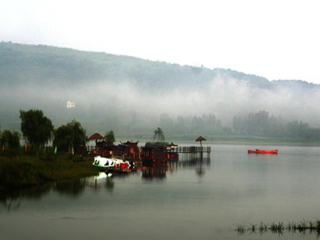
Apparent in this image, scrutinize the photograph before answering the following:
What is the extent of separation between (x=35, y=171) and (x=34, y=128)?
2218 cm

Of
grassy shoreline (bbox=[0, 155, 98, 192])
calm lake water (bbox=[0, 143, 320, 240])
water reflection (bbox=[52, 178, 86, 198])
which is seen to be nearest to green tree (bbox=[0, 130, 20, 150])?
grassy shoreline (bbox=[0, 155, 98, 192])

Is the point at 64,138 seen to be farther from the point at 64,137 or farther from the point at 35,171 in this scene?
the point at 35,171

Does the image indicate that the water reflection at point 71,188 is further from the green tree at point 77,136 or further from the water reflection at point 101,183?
the green tree at point 77,136

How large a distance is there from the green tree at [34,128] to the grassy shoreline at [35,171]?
10.5 m

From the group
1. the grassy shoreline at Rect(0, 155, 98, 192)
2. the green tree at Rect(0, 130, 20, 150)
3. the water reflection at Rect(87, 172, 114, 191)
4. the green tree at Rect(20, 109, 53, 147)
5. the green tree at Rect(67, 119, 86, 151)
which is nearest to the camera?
the grassy shoreline at Rect(0, 155, 98, 192)

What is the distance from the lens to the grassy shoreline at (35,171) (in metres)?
30.1

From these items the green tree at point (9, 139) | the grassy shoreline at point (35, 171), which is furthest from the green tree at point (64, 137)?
the grassy shoreline at point (35, 171)

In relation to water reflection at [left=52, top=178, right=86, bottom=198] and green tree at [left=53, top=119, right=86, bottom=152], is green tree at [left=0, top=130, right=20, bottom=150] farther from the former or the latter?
water reflection at [left=52, top=178, right=86, bottom=198]

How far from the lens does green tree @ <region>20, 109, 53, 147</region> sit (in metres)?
54.4

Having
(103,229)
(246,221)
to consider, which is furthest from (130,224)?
(246,221)

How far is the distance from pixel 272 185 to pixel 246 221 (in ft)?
71.5

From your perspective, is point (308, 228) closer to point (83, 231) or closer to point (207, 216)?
point (207, 216)

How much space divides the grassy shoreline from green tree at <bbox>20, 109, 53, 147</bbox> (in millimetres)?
10472

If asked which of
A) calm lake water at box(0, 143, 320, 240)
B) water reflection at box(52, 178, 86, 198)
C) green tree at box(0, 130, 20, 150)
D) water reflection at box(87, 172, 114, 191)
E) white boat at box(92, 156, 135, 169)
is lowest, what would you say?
calm lake water at box(0, 143, 320, 240)
